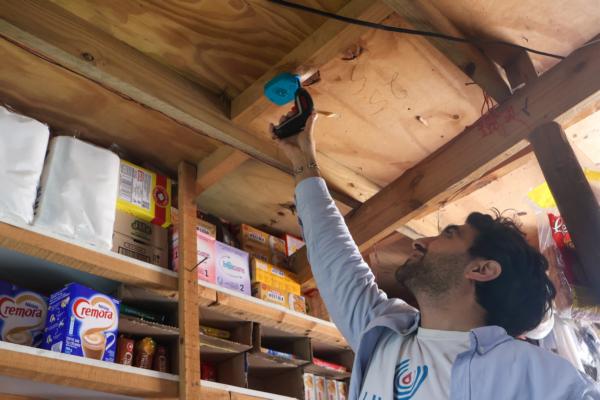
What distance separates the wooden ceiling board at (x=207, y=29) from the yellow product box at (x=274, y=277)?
0.72 metres

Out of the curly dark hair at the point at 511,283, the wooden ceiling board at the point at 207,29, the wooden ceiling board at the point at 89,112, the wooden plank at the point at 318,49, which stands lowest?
the curly dark hair at the point at 511,283

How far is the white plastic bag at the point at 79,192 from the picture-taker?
159 centimetres

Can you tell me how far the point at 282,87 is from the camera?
1.68m

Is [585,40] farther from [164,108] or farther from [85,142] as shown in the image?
[85,142]

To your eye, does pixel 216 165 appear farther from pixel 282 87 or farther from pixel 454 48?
pixel 454 48

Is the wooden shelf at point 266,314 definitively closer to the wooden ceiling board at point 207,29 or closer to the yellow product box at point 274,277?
the yellow product box at point 274,277

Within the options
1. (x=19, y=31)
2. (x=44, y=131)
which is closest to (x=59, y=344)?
(x=44, y=131)

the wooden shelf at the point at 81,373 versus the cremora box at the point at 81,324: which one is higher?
the cremora box at the point at 81,324

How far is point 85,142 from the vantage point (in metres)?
1.80

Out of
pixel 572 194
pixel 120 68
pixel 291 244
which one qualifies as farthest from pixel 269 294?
pixel 572 194

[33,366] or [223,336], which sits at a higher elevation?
[223,336]

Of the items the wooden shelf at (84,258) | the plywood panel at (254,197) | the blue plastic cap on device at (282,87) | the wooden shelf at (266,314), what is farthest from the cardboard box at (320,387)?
the blue plastic cap on device at (282,87)

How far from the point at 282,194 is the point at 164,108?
702mm

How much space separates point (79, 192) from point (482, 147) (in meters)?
→ 1.19
